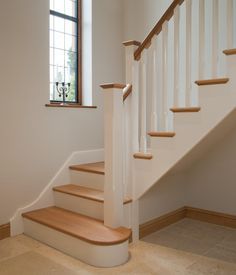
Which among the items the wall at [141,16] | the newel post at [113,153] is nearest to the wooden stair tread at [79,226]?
the newel post at [113,153]

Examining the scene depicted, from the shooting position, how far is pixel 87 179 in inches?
141

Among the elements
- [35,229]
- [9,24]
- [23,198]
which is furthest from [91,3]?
[35,229]

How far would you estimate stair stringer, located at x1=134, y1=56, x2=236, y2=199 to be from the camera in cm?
242

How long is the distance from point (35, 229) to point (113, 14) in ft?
9.51

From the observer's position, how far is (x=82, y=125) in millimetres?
3980

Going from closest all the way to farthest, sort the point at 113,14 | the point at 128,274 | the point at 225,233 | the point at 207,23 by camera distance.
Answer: the point at 128,274, the point at 225,233, the point at 207,23, the point at 113,14

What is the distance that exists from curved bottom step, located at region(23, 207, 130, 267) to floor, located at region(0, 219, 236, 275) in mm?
57

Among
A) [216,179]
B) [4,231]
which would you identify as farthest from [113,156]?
[216,179]

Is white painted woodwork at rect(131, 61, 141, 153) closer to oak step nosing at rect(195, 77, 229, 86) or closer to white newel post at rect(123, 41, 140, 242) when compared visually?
white newel post at rect(123, 41, 140, 242)

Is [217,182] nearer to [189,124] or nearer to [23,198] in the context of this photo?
[189,124]

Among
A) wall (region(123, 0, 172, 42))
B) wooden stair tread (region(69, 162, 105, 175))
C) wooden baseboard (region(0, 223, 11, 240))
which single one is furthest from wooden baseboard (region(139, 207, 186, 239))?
wall (region(123, 0, 172, 42))

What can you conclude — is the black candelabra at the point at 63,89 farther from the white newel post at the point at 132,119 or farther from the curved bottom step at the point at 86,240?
the curved bottom step at the point at 86,240

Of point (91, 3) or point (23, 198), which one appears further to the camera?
point (91, 3)

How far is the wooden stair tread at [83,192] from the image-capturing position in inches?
122
